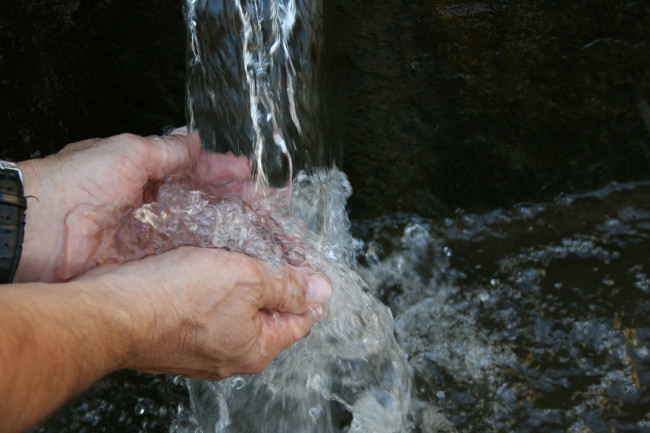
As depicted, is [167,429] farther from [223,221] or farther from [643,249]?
[643,249]

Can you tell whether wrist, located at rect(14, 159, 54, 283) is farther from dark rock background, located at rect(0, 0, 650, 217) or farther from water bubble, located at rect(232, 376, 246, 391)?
water bubble, located at rect(232, 376, 246, 391)

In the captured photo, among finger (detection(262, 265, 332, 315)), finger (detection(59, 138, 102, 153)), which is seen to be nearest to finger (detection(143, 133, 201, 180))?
finger (detection(59, 138, 102, 153))

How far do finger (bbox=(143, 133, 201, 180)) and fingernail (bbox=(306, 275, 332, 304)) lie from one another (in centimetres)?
45

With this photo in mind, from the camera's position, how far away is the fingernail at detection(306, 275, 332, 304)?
1.44 m

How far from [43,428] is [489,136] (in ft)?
5.23

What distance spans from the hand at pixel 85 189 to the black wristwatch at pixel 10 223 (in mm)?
89

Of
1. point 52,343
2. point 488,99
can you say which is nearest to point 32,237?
point 52,343

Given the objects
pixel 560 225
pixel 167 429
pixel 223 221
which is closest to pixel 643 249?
pixel 560 225

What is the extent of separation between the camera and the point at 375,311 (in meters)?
1.80

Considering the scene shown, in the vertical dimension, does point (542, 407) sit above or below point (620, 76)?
below

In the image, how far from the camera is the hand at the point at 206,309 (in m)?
1.13

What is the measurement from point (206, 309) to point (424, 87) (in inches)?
40.3

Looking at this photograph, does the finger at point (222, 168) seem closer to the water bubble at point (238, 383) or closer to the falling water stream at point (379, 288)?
the falling water stream at point (379, 288)

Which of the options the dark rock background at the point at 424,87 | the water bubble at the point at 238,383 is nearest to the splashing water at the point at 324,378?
the water bubble at the point at 238,383
